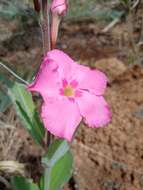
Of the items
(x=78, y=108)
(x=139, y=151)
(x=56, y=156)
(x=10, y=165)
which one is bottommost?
(x=139, y=151)

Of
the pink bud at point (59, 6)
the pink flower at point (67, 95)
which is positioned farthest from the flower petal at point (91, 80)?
the pink bud at point (59, 6)

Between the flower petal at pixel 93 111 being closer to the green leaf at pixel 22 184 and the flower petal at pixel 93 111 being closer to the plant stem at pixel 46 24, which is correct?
the plant stem at pixel 46 24

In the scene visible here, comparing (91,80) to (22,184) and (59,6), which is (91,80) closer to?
(59,6)

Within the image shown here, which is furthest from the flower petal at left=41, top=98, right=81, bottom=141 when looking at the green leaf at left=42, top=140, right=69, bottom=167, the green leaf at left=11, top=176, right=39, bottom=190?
the green leaf at left=11, top=176, right=39, bottom=190

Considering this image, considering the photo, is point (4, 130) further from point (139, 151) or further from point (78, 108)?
point (78, 108)

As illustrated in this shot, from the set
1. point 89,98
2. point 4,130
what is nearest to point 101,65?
point 4,130

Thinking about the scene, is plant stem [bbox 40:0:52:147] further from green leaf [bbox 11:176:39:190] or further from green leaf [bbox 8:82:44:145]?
green leaf [bbox 11:176:39:190]
